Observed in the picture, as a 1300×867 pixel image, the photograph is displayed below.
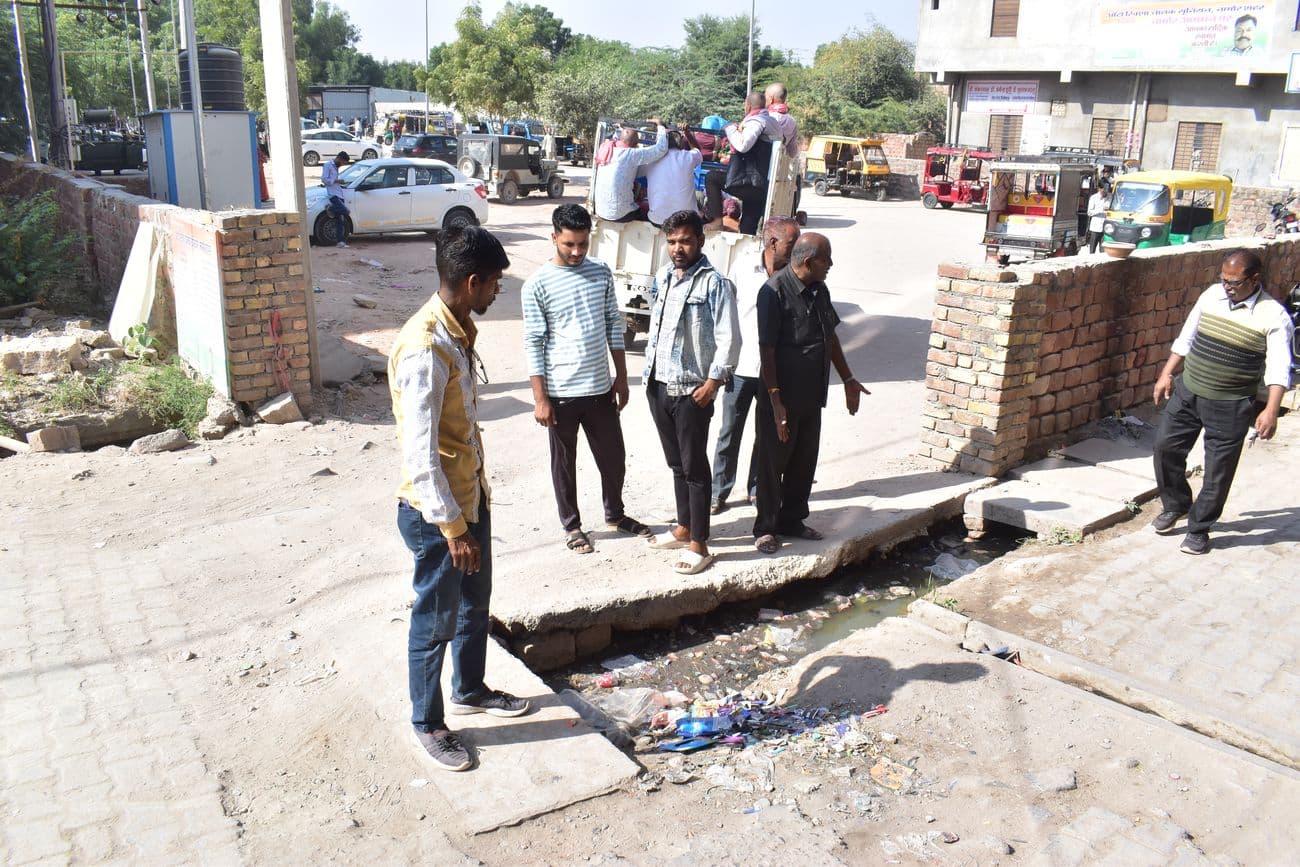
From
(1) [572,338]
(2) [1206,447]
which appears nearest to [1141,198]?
(2) [1206,447]

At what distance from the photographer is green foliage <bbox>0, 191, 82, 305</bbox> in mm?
10258

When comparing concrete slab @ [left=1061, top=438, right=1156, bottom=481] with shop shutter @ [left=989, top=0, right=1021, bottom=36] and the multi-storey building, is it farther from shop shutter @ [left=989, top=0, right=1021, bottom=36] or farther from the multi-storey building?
shop shutter @ [left=989, top=0, right=1021, bottom=36]

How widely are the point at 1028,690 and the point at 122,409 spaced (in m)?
6.36

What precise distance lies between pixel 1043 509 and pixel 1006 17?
32.8 metres

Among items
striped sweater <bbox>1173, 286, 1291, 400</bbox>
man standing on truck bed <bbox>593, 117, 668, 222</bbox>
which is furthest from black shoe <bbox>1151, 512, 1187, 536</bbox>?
man standing on truck bed <bbox>593, 117, 668, 222</bbox>

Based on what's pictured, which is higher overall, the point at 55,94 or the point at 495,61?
the point at 495,61

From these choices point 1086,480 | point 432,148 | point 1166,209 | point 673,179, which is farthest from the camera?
point 432,148

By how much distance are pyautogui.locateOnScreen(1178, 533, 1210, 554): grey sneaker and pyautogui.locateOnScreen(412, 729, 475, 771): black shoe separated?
4273 millimetres

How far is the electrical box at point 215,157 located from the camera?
13.0 meters

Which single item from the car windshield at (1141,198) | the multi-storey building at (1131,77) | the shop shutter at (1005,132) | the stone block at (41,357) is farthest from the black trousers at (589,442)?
the shop shutter at (1005,132)

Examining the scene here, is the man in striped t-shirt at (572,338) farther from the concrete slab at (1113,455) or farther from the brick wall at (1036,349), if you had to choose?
the concrete slab at (1113,455)

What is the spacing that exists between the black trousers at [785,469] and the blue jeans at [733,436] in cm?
23

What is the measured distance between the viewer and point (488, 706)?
3869mm

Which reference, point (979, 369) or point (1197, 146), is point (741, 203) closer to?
point (979, 369)
